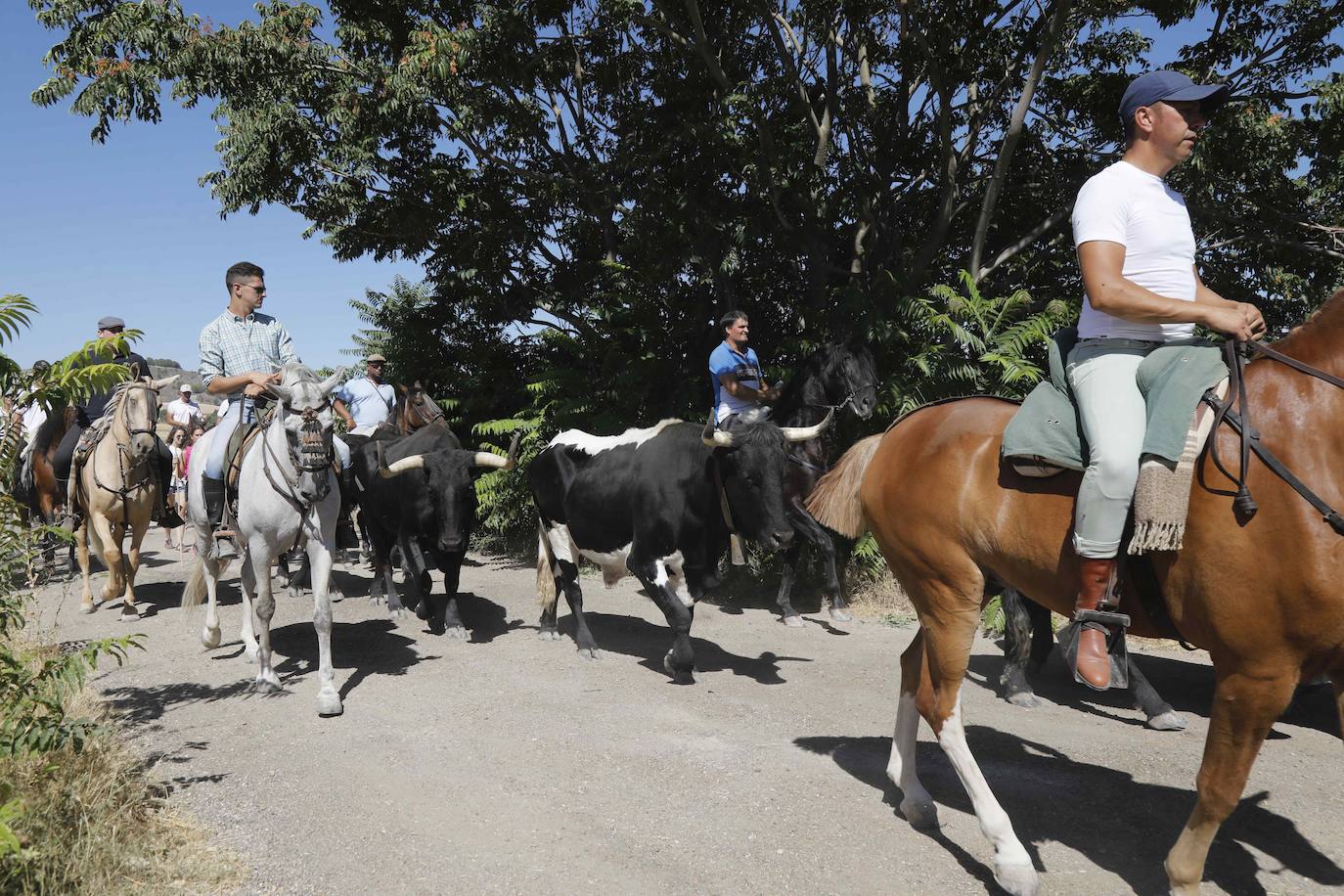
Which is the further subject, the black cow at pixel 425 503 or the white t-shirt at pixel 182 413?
the white t-shirt at pixel 182 413

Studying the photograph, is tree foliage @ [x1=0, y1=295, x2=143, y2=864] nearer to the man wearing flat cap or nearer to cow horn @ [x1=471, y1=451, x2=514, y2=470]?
cow horn @ [x1=471, y1=451, x2=514, y2=470]

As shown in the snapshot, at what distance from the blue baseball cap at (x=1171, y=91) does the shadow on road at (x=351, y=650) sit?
6107mm

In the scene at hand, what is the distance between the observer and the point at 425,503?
27.5ft

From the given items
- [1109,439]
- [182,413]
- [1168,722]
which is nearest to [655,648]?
[1168,722]

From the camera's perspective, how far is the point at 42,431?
10906 mm

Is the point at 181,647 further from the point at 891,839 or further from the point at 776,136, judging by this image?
the point at 776,136

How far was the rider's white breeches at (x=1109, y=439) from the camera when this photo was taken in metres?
3.10

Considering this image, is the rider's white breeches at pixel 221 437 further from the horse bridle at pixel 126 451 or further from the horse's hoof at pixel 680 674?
the horse's hoof at pixel 680 674

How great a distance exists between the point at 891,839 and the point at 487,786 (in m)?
2.10

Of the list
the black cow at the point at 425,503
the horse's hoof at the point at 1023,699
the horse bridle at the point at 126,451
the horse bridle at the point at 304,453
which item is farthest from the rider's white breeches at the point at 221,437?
the horse's hoof at the point at 1023,699

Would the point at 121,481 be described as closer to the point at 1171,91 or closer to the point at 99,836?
the point at 99,836

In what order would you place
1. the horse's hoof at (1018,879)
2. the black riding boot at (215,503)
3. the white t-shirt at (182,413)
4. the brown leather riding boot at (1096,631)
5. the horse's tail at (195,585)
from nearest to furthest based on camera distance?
the brown leather riding boot at (1096,631)
the horse's hoof at (1018,879)
the black riding boot at (215,503)
the horse's tail at (195,585)
the white t-shirt at (182,413)

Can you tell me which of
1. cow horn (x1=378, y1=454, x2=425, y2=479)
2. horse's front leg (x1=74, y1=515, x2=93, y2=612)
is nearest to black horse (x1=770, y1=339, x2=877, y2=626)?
cow horn (x1=378, y1=454, x2=425, y2=479)

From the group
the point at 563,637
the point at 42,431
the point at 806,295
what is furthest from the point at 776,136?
the point at 42,431
